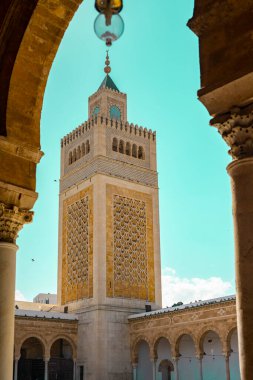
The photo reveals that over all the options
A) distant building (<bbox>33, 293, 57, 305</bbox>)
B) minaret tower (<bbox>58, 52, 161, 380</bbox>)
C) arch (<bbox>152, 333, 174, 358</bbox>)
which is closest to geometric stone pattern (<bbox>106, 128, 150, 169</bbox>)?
minaret tower (<bbox>58, 52, 161, 380</bbox>)

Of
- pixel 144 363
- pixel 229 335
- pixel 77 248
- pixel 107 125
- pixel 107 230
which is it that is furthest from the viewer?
pixel 107 125

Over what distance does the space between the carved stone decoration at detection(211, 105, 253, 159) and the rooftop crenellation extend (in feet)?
75.3

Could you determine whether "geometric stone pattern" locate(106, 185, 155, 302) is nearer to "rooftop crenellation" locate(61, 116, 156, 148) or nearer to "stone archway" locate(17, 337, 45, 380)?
"rooftop crenellation" locate(61, 116, 156, 148)

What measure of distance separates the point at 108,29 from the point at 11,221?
1.97 metres

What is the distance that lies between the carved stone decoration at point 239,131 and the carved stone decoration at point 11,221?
2025 mm

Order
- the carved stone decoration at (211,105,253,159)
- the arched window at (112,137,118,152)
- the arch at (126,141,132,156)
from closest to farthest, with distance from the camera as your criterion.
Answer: the carved stone decoration at (211,105,253,159) → the arched window at (112,137,118,152) → the arch at (126,141,132,156)

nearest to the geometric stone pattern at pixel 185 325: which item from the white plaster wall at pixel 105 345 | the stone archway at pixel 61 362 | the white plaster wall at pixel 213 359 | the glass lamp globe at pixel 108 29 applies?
the white plaster wall at pixel 105 345

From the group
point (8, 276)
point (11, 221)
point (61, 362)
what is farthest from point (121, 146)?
point (8, 276)

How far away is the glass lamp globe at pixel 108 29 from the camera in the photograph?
103 inches

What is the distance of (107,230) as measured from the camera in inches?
931

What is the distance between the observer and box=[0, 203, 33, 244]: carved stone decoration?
160 inches

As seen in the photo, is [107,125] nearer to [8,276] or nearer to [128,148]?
[128,148]

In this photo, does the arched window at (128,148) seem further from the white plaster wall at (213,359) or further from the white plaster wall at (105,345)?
the white plaster wall at (213,359)

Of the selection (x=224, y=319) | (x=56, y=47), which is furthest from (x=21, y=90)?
(x=224, y=319)
